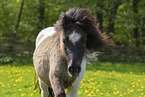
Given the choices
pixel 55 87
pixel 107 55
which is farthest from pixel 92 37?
pixel 107 55

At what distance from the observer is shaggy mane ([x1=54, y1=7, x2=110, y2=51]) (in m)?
2.92

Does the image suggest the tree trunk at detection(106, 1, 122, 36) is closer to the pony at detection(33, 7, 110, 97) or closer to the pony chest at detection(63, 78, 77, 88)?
the pony at detection(33, 7, 110, 97)

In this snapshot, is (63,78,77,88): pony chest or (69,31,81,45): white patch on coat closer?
(69,31,81,45): white patch on coat

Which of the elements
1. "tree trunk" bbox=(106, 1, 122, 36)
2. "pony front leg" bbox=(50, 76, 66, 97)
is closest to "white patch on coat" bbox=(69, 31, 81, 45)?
"pony front leg" bbox=(50, 76, 66, 97)

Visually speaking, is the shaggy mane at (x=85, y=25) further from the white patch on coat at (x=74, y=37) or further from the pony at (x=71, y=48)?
the white patch on coat at (x=74, y=37)

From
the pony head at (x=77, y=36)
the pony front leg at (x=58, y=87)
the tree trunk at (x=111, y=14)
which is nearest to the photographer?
the pony head at (x=77, y=36)

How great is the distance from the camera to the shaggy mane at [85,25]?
2.92 meters

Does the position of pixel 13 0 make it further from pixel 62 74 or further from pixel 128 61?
pixel 62 74

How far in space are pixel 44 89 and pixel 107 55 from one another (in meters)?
12.6

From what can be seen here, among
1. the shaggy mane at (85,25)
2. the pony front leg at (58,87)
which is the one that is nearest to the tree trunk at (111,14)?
the shaggy mane at (85,25)

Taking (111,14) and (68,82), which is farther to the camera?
(111,14)

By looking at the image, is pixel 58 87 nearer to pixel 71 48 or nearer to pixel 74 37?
pixel 71 48

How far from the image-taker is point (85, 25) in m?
2.95

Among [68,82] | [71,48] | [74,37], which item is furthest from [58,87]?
[74,37]
